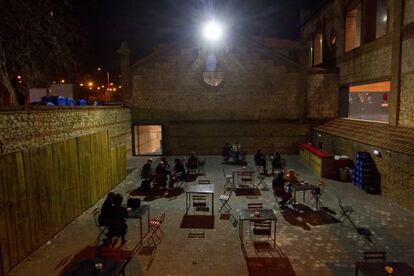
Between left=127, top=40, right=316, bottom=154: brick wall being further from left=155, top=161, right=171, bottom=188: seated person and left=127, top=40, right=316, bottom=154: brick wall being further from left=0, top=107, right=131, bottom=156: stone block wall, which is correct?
left=155, top=161, right=171, bottom=188: seated person

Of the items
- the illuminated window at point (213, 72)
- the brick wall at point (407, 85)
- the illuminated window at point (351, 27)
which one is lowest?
the brick wall at point (407, 85)

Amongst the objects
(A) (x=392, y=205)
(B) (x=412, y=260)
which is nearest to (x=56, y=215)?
(B) (x=412, y=260)

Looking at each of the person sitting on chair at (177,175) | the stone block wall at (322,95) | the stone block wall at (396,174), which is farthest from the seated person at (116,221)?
the stone block wall at (322,95)

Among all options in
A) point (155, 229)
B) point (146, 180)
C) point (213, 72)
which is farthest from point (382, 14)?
point (155, 229)

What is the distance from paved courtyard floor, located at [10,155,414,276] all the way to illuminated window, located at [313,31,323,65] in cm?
1681

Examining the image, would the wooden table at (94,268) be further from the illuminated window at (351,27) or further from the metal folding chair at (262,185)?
the illuminated window at (351,27)

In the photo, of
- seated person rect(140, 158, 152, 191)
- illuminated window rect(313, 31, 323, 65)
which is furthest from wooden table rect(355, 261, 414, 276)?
illuminated window rect(313, 31, 323, 65)

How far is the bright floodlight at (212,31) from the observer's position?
20734 millimetres

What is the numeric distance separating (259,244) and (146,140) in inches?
768

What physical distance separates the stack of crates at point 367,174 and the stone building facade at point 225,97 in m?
8.75

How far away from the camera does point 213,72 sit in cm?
2208

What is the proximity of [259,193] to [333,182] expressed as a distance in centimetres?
447

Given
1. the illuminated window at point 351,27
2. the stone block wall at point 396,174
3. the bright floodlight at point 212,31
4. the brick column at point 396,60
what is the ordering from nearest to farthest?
the stone block wall at point 396,174
the brick column at point 396,60
the illuminated window at point 351,27
the bright floodlight at point 212,31

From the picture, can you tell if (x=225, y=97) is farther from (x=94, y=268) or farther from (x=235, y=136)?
(x=94, y=268)
